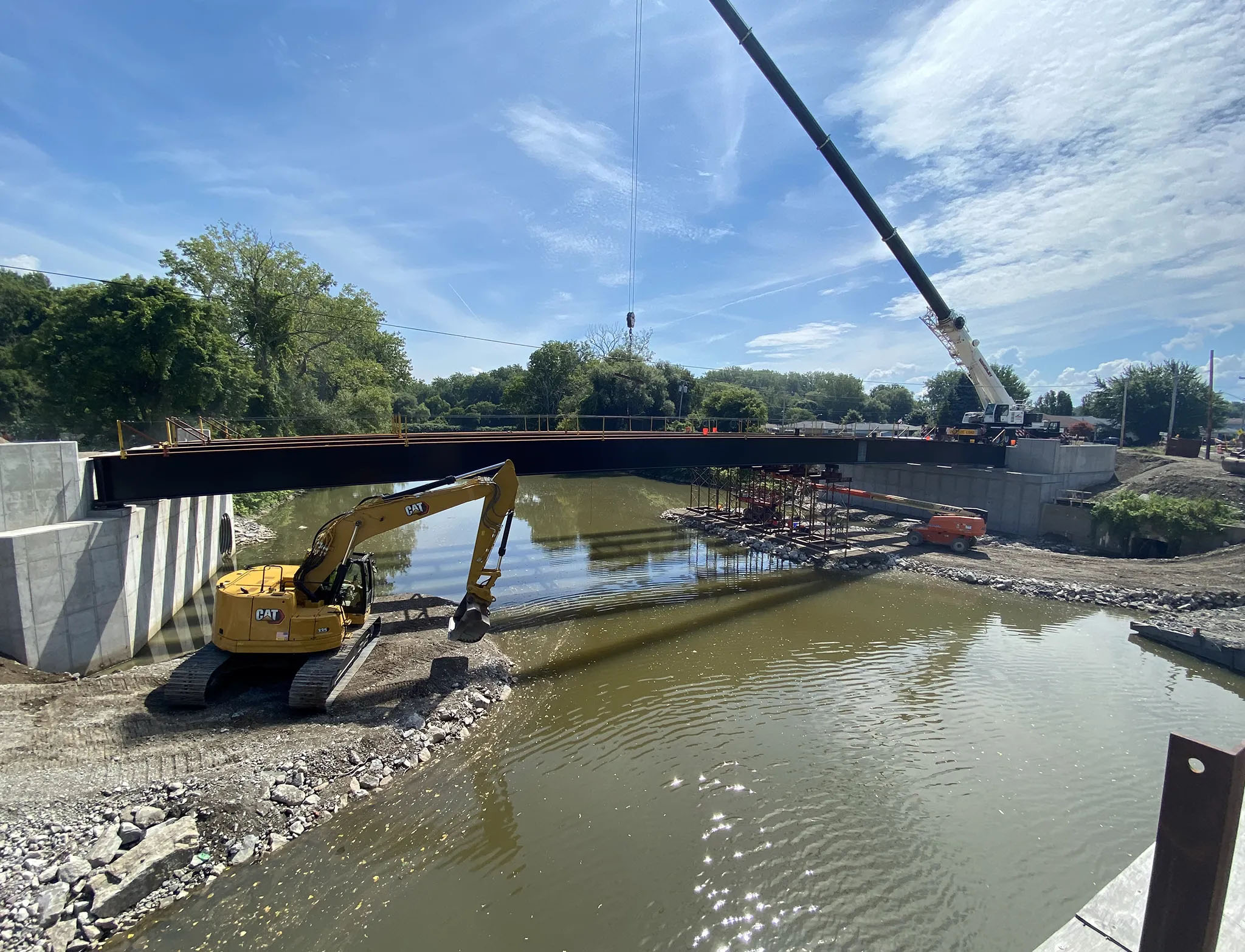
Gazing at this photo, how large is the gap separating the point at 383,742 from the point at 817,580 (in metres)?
18.0

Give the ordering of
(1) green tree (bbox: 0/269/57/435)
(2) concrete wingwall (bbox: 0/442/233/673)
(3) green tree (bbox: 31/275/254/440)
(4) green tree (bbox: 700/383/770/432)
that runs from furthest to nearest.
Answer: (4) green tree (bbox: 700/383/770/432)
(1) green tree (bbox: 0/269/57/435)
(3) green tree (bbox: 31/275/254/440)
(2) concrete wingwall (bbox: 0/442/233/673)

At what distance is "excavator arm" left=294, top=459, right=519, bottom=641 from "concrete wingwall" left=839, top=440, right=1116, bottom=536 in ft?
76.7

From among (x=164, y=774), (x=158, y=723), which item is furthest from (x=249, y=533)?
(x=164, y=774)

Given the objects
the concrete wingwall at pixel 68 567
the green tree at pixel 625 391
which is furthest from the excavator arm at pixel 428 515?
the green tree at pixel 625 391

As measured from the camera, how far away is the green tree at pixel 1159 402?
54.1 m

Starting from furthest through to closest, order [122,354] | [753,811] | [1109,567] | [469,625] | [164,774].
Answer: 1. [122,354]
2. [1109,567]
3. [469,625]
4. [753,811]
5. [164,774]

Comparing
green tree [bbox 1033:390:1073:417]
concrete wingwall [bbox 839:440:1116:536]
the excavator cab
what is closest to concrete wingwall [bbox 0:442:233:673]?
the excavator cab

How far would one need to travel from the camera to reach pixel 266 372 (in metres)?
40.0

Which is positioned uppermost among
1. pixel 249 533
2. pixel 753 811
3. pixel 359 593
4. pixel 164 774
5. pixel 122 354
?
pixel 122 354

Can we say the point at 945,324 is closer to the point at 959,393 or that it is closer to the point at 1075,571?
the point at 1075,571

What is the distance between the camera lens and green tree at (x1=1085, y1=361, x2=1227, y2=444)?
54125 mm

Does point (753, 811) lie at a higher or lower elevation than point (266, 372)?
lower

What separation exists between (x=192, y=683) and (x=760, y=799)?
36.1 feet

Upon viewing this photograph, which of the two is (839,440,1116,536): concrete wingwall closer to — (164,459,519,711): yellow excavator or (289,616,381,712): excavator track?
(164,459,519,711): yellow excavator
